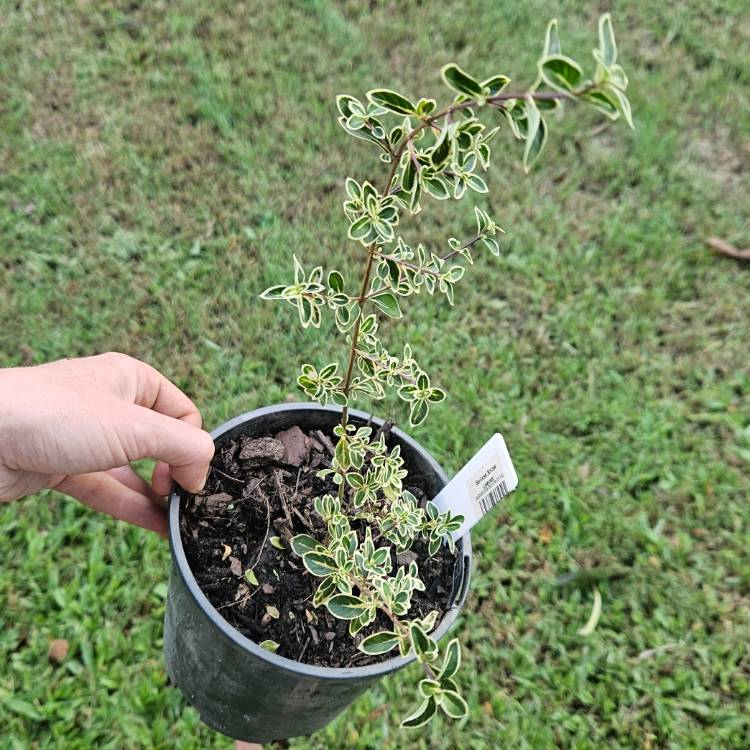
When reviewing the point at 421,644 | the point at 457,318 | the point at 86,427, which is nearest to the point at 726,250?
the point at 457,318

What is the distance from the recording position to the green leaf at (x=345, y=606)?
1389mm

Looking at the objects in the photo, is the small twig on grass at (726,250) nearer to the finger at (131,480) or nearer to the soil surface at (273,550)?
the soil surface at (273,550)

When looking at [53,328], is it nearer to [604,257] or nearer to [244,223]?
[244,223]

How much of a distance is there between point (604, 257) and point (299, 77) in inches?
63.1

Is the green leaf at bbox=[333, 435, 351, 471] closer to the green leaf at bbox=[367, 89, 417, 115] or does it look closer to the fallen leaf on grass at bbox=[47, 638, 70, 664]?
the green leaf at bbox=[367, 89, 417, 115]

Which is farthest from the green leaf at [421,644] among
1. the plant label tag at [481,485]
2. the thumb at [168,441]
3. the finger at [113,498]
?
the finger at [113,498]

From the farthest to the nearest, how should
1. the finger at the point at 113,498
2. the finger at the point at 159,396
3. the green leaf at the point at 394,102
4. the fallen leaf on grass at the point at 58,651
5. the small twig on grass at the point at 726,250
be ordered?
the small twig on grass at the point at 726,250 < the fallen leaf on grass at the point at 58,651 < the finger at the point at 113,498 < the finger at the point at 159,396 < the green leaf at the point at 394,102

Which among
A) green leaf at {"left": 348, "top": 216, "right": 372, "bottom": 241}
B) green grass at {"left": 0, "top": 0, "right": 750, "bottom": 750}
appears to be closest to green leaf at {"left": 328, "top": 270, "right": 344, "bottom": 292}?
green leaf at {"left": 348, "top": 216, "right": 372, "bottom": 241}

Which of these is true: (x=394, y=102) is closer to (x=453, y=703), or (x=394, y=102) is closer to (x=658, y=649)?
(x=453, y=703)

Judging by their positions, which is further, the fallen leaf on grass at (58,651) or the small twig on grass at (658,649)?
the small twig on grass at (658,649)

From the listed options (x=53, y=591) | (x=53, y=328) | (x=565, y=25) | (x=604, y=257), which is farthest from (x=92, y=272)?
(x=565, y=25)

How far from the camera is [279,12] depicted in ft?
12.5

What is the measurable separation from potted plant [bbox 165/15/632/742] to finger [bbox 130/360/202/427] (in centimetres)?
12

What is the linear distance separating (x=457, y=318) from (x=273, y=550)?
5.19 ft
